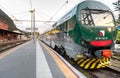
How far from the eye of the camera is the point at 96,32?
974cm

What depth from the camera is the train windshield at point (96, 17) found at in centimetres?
1008

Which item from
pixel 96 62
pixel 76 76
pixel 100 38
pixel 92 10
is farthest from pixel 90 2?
pixel 76 76

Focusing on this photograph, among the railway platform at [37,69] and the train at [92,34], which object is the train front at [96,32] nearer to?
the train at [92,34]

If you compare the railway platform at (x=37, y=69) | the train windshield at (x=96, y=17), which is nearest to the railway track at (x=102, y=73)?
the railway platform at (x=37, y=69)

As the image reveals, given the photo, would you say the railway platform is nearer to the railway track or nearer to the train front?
the railway track

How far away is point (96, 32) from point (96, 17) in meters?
0.96

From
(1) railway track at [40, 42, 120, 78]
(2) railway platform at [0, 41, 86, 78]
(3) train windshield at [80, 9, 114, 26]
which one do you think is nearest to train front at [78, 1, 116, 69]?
(3) train windshield at [80, 9, 114, 26]

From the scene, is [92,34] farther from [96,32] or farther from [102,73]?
[102,73]

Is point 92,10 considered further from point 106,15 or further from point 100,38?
point 100,38

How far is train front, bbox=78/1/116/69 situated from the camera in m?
9.70

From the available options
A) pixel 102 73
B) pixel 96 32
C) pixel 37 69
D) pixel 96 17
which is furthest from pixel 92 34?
pixel 37 69

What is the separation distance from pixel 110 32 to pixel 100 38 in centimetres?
65

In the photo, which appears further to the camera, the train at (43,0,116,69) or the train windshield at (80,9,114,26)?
the train windshield at (80,9,114,26)

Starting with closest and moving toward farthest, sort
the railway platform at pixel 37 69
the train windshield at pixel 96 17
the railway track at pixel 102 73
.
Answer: the railway platform at pixel 37 69, the railway track at pixel 102 73, the train windshield at pixel 96 17
